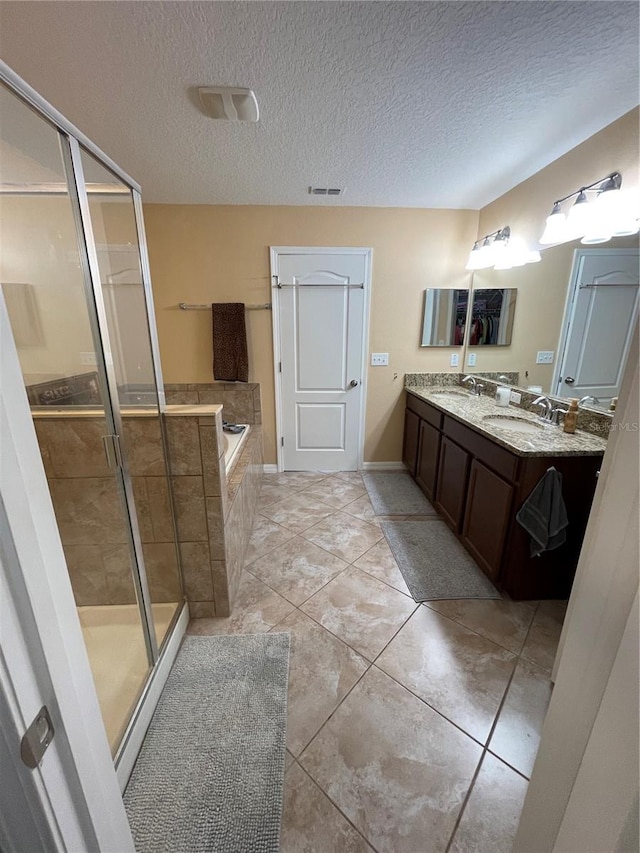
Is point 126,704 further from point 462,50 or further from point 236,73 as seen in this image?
point 462,50

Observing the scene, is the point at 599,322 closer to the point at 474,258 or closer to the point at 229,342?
the point at 474,258

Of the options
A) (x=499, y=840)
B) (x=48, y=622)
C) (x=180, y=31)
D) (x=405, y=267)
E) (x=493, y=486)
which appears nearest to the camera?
(x=48, y=622)

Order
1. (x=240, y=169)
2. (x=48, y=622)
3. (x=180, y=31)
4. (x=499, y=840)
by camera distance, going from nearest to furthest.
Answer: (x=48, y=622)
(x=499, y=840)
(x=180, y=31)
(x=240, y=169)

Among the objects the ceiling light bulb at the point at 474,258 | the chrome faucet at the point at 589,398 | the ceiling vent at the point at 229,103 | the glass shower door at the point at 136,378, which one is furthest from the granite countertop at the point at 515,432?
the ceiling vent at the point at 229,103

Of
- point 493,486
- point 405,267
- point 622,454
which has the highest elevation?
point 405,267

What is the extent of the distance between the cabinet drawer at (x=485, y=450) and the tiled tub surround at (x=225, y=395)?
70.0 inches

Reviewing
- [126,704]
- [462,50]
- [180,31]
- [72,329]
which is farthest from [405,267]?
[126,704]

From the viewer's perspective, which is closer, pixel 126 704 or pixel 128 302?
pixel 126 704

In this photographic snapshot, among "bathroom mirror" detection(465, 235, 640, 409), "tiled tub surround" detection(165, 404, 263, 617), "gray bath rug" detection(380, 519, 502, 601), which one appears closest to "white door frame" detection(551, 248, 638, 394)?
"bathroom mirror" detection(465, 235, 640, 409)

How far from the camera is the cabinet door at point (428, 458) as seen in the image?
2.62 m

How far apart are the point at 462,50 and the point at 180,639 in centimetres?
275

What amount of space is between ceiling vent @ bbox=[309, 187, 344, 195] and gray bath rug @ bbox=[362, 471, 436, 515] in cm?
247

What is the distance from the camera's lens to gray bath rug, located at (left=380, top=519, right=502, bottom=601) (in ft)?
6.11

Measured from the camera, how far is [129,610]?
148cm
